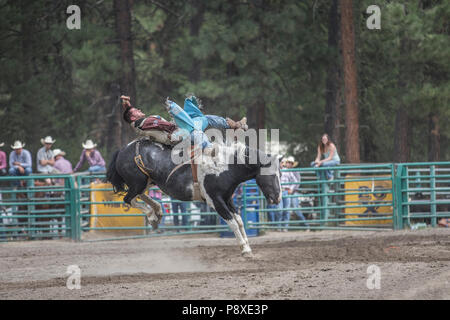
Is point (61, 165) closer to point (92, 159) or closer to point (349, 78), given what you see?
point (92, 159)

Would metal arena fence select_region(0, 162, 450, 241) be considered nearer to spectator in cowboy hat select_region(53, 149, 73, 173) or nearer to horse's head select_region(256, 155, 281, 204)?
spectator in cowboy hat select_region(53, 149, 73, 173)

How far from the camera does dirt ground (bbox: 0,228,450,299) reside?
316 inches

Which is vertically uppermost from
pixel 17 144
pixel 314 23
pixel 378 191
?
pixel 314 23

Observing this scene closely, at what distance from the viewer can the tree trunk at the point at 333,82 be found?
76.2 feet

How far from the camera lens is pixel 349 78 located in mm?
19984

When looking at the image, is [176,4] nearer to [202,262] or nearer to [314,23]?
[314,23]

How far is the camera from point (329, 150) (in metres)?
16.4

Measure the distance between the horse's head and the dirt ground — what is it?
97 cm

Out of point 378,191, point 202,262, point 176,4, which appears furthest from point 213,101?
point 202,262

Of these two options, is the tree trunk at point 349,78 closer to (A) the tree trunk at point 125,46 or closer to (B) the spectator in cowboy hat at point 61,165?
(A) the tree trunk at point 125,46

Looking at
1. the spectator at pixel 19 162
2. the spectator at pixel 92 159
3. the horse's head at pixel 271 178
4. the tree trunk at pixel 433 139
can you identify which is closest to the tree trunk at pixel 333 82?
the tree trunk at pixel 433 139

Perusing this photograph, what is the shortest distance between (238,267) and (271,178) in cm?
136
